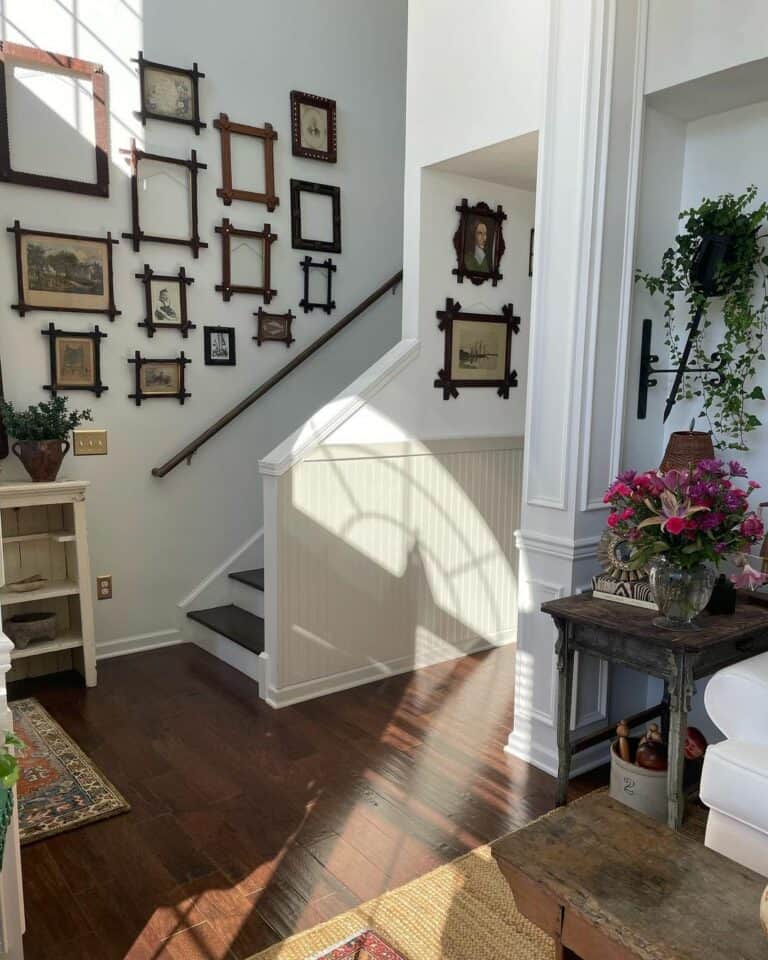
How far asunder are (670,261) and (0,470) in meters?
2.98

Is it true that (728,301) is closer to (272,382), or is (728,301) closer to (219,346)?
(272,382)

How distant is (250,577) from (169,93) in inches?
97.6

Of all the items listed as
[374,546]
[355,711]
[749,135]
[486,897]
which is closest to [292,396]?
[374,546]

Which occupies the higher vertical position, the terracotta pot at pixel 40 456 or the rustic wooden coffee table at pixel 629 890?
the terracotta pot at pixel 40 456

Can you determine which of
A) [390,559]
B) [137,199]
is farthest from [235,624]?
[137,199]

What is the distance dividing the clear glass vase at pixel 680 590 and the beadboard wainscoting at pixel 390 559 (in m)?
1.55

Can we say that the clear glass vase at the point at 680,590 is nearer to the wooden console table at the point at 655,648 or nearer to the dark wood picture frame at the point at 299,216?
the wooden console table at the point at 655,648

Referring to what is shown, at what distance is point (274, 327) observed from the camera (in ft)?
14.0

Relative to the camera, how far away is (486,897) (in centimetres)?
211

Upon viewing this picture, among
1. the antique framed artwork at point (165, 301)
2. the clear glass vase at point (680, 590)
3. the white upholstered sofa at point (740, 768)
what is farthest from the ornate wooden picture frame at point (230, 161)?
the white upholstered sofa at point (740, 768)

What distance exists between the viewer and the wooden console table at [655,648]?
2150 mm

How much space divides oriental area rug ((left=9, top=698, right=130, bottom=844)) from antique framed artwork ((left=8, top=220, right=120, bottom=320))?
1.89m

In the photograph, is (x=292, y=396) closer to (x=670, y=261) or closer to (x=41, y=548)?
(x=41, y=548)

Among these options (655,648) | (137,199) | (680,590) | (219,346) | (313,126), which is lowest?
(655,648)
